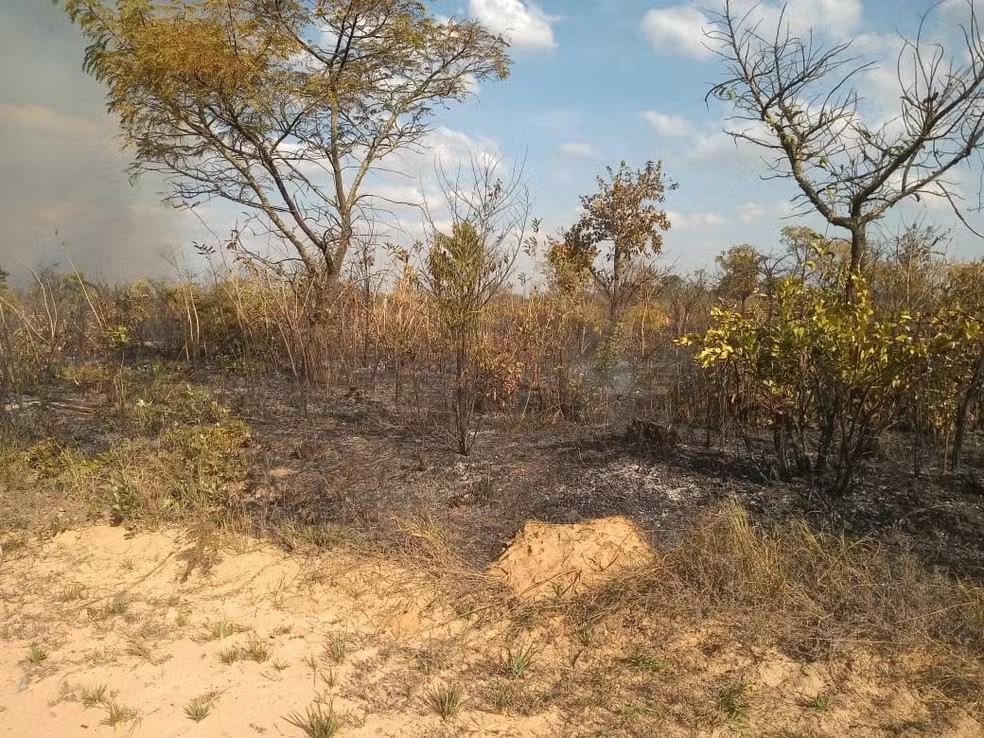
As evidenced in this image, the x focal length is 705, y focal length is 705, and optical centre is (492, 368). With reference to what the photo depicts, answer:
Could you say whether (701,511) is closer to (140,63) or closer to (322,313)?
(322,313)

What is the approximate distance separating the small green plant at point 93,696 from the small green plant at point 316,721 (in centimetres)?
83

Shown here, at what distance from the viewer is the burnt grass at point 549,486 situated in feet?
13.4

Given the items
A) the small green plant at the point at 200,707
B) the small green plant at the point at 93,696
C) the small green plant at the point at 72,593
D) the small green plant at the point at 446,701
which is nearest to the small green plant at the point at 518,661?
the small green plant at the point at 446,701

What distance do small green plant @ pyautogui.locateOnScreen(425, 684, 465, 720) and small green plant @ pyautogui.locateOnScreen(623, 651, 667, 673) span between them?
759 mm

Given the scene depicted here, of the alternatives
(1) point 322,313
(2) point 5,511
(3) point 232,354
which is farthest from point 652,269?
(2) point 5,511

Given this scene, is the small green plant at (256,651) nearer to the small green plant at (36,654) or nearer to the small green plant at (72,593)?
the small green plant at (36,654)

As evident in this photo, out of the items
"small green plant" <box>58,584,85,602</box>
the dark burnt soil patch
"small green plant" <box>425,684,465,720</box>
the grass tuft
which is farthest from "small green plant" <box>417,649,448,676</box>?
"small green plant" <box>58,584,85,602</box>

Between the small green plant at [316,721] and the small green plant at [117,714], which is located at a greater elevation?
the small green plant at [316,721]

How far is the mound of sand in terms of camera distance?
3.67m

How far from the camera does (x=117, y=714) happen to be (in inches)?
111

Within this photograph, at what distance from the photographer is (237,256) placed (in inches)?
348

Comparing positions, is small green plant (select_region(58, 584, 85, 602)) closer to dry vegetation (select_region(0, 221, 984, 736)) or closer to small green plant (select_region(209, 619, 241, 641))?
dry vegetation (select_region(0, 221, 984, 736))

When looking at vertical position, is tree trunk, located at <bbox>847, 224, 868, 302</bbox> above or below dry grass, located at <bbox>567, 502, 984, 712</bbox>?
above

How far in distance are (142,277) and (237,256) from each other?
412cm
